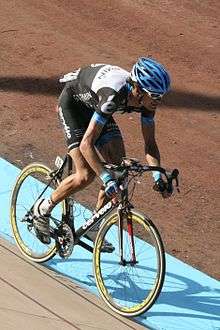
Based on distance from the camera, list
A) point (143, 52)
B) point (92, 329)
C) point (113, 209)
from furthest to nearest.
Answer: point (143, 52), point (113, 209), point (92, 329)

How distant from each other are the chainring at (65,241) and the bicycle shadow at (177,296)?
0.78ft

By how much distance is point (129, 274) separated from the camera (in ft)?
20.1

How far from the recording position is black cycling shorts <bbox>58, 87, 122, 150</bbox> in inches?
238

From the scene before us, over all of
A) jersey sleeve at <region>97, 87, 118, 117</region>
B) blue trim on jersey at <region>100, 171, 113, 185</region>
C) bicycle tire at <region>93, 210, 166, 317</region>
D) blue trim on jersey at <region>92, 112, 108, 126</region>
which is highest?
jersey sleeve at <region>97, 87, 118, 117</region>

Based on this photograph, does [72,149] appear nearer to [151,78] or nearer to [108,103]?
[108,103]

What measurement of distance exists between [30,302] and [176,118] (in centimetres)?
469

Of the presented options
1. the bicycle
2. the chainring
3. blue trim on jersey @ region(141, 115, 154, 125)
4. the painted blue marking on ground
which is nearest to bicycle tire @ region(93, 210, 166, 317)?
the bicycle

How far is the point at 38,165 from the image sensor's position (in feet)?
21.5

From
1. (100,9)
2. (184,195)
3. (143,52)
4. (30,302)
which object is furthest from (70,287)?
(100,9)

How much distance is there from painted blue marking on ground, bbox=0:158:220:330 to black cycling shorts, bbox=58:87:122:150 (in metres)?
1.15

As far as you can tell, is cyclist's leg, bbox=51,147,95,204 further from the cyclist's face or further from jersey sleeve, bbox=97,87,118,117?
the cyclist's face

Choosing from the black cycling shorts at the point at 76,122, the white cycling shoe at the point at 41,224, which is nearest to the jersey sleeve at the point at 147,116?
the black cycling shorts at the point at 76,122

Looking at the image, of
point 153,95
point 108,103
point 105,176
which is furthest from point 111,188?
point 153,95

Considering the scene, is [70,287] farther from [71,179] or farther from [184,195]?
[184,195]
